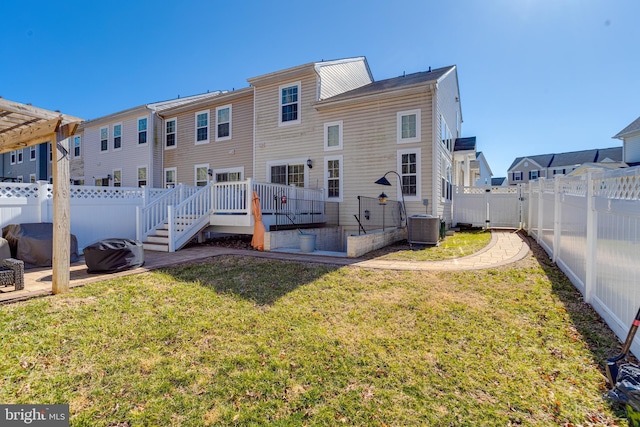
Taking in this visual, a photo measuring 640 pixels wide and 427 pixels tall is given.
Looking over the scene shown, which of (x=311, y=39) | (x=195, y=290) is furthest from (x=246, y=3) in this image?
(x=195, y=290)

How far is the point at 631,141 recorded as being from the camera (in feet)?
76.1

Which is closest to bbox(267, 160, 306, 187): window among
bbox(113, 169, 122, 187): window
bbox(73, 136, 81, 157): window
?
bbox(113, 169, 122, 187): window

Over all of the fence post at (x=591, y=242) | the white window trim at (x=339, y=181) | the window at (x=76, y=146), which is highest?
the window at (x=76, y=146)

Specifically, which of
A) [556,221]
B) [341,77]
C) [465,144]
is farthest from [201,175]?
[556,221]

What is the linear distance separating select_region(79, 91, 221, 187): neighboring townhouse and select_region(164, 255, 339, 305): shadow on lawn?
11869 millimetres

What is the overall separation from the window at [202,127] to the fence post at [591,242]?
14803 millimetres

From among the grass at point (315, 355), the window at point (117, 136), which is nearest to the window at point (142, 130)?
the window at point (117, 136)

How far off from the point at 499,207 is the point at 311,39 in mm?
11174

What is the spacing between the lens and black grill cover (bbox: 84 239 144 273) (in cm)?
595

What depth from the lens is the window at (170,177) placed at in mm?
16062

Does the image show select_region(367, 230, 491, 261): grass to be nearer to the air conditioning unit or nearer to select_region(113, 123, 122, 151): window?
the air conditioning unit

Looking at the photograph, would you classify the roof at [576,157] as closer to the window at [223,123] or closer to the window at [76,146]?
the window at [223,123]

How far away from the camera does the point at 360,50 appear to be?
590 inches

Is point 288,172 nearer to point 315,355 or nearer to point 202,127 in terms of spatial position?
point 202,127
